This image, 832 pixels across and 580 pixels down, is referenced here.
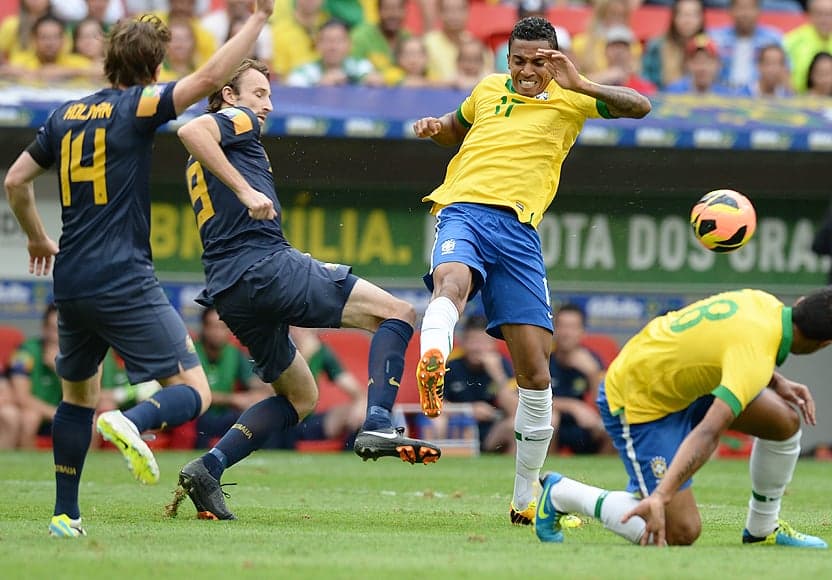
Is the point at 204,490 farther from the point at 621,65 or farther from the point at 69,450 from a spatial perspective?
the point at 621,65

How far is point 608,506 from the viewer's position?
6270 mm

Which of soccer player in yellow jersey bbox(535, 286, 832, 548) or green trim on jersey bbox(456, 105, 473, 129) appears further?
green trim on jersey bbox(456, 105, 473, 129)

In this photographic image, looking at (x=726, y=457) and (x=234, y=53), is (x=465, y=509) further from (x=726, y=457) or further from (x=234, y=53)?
(x=726, y=457)

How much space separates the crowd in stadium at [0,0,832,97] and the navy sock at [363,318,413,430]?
627cm

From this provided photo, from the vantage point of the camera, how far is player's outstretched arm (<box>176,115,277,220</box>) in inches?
270

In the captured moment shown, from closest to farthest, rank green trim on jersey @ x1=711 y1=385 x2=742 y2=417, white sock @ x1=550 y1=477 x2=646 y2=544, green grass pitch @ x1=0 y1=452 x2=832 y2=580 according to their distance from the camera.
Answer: green grass pitch @ x1=0 y1=452 x2=832 y2=580 < green trim on jersey @ x1=711 y1=385 x2=742 y2=417 < white sock @ x1=550 y1=477 x2=646 y2=544

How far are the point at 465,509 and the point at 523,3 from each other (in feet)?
27.4

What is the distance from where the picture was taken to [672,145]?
13.3 metres

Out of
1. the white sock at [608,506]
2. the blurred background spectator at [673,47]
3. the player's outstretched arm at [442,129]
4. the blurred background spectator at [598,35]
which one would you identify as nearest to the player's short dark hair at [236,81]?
the player's outstretched arm at [442,129]

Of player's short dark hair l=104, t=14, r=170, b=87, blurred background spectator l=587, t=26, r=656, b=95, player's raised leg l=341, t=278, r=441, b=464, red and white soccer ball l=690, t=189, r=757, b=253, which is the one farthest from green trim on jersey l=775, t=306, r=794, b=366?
blurred background spectator l=587, t=26, r=656, b=95

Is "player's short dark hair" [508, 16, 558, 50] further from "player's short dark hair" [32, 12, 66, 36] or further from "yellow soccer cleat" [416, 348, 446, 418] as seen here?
"player's short dark hair" [32, 12, 66, 36]

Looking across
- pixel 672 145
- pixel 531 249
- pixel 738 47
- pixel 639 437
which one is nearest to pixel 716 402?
pixel 639 437

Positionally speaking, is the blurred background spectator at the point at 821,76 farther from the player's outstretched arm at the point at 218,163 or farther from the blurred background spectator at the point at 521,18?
the player's outstretched arm at the point at 218,163

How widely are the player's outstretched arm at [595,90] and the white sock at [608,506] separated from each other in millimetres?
2156
